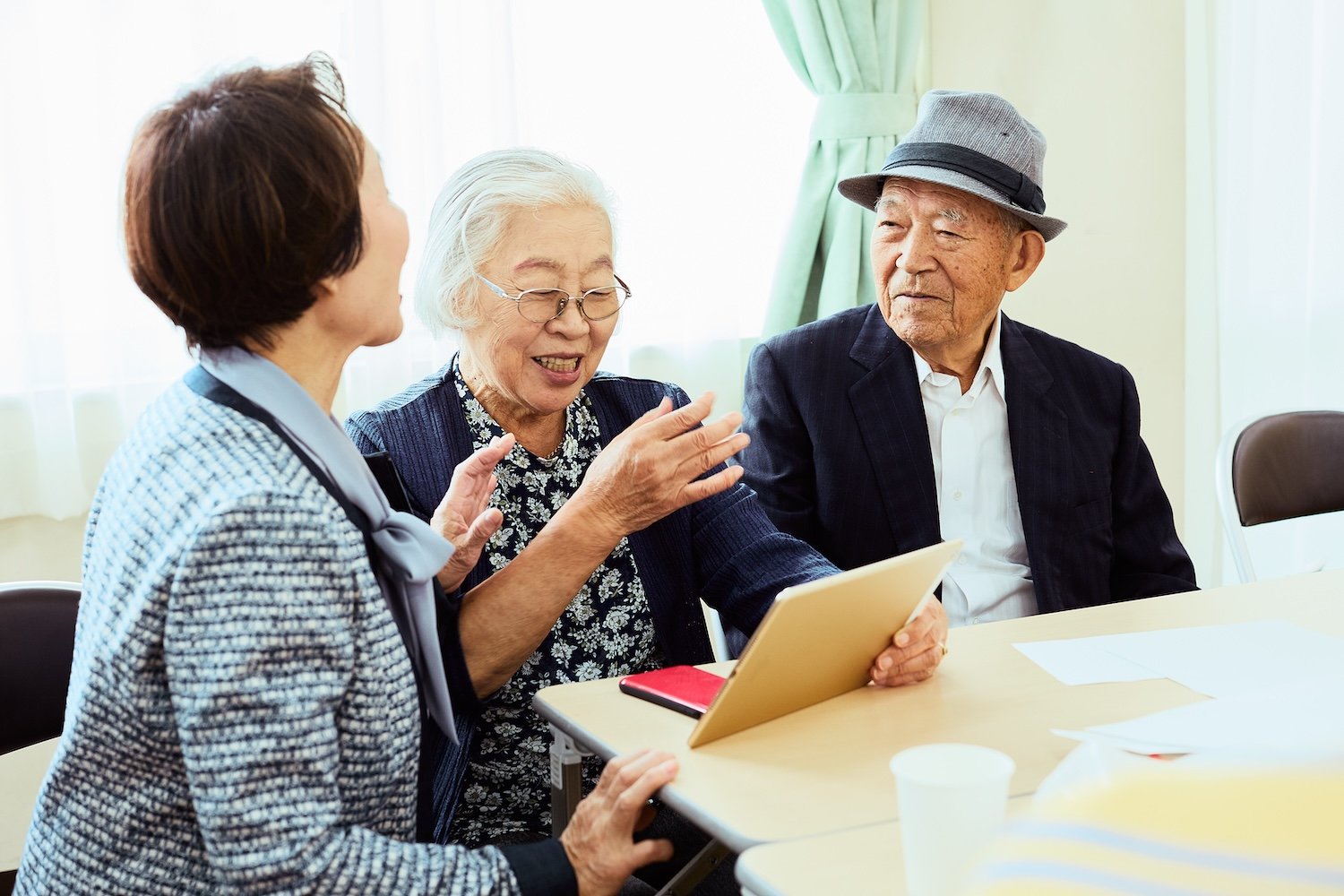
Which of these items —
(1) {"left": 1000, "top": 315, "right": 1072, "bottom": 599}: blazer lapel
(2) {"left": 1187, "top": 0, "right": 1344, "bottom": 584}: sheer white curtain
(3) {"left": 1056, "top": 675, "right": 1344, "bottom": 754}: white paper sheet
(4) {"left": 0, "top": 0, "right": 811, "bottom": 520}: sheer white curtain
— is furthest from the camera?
(2) {"left": 1187, "top": 0, "right": 1344, "bottom": 584}: sheer white curtain

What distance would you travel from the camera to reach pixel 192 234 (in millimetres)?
1005

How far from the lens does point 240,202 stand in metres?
1.00

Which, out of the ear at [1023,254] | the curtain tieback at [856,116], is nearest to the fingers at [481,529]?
the ear at [1023,254]

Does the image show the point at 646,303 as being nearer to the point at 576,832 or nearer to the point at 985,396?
the point at 985,396

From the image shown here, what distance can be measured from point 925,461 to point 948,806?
50.2 inches

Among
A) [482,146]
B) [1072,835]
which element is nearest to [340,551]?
[1072,835]

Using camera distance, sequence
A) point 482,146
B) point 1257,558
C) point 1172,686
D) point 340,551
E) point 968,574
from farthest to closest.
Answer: point 1257,558
point 482,146
point 968,574
point 1172,686
point 340,551

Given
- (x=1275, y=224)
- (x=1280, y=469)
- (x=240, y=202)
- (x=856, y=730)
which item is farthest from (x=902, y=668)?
(x=1275, y=224)

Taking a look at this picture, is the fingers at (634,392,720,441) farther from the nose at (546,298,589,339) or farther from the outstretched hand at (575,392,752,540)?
the nose at (546,298,589,339)

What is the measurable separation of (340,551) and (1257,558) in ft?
10.1

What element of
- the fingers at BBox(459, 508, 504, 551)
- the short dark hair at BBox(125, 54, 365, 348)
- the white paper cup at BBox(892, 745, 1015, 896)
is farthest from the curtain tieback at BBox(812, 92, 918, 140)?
the white paper cup at BBox(892, 745, 1015, 896)

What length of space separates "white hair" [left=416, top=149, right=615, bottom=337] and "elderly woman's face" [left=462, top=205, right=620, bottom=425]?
0.04ft

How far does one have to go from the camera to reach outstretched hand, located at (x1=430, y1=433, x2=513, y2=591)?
4.87 feet

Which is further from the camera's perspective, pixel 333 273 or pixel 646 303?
pixel 646 303
